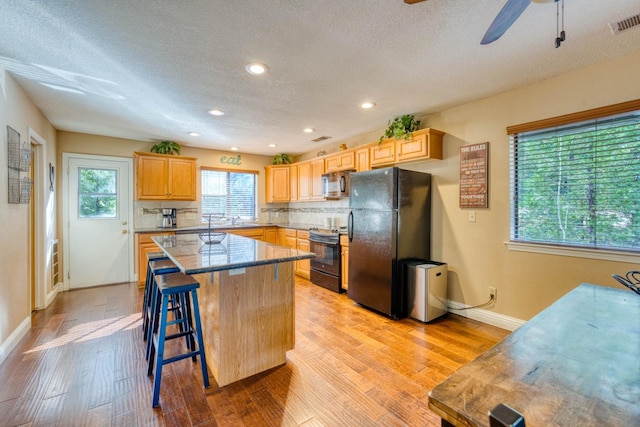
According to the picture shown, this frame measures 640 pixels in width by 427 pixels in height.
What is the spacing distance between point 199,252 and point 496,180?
3.01m

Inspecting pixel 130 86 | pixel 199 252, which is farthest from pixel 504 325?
pixel 130 86

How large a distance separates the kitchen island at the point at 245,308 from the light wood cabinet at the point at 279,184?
367 cm

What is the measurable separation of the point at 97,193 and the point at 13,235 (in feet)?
7.32

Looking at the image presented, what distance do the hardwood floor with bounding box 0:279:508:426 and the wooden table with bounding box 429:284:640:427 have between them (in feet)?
3.31

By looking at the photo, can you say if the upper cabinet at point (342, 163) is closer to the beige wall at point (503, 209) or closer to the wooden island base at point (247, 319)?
the beige wall at point (503, 209)

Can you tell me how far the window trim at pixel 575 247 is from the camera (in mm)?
2238

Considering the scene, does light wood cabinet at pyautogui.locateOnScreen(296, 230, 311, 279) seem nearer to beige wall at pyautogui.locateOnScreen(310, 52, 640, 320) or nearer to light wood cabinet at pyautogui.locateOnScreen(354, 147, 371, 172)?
light wood cabinet at pyautogui.locateOnScreen(354, 147, 371, 172)

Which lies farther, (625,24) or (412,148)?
(412,148)

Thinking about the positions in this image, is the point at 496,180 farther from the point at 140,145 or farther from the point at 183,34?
the point at 140,145

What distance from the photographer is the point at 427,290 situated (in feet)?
10.1

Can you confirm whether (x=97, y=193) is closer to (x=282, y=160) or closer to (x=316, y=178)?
(x=282, y=160)

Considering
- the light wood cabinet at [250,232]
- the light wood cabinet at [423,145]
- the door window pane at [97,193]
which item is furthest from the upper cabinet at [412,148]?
the door window pane at [97,193]

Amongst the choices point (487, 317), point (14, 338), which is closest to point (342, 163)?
point (487, 317)

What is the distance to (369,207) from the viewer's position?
3449 mm
